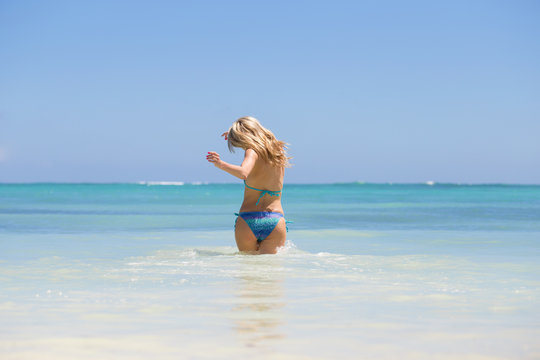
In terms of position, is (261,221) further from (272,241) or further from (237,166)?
(237,166)

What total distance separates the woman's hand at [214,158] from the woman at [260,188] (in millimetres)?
705

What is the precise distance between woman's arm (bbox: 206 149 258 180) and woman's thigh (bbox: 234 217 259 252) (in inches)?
31.7

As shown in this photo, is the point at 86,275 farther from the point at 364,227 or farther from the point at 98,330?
the point at 364,227

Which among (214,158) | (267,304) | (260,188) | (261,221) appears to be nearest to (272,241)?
(261,221)

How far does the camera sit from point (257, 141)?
6012mm

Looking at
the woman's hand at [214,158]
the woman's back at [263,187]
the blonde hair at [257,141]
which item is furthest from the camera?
the woman's back at [263,187]

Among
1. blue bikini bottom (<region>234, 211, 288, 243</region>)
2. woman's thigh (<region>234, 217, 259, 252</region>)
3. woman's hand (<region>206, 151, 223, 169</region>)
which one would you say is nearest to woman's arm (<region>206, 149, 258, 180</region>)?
woman's hand (<region>206, 151, 223, 169</region>)

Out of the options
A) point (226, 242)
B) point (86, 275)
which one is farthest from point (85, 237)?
point (86, 275)

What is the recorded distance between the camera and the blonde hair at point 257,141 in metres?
6.00

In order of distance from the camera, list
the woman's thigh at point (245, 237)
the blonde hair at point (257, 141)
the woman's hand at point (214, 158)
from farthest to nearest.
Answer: the woman's thigh at point (245, 237), the blonde hair at point (257, 141), the woman's hand at point (214, 158)

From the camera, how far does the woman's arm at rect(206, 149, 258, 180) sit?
17.2ft

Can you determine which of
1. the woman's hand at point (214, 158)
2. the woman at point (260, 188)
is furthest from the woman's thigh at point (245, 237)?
the woman's hand at point (214, 158)

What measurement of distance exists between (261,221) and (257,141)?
0.85 m

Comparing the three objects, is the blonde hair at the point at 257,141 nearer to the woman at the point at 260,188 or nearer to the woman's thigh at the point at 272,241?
the woman at the point at 260,188
